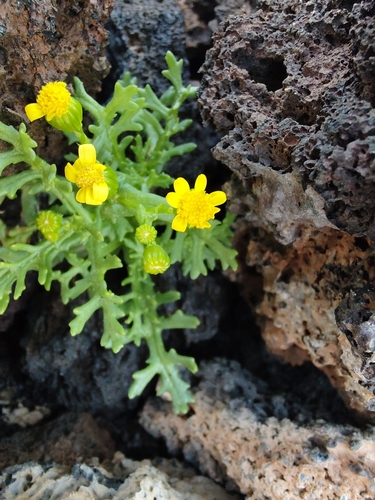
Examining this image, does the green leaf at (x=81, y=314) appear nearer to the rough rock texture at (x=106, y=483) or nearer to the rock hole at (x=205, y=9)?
the rough rock texture at (x=106, y=483)

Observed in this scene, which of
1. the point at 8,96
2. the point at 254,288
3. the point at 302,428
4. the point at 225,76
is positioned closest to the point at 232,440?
the point at 302,428

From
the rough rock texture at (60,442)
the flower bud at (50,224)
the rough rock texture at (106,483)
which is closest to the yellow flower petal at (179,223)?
the flower bud at (50,224)

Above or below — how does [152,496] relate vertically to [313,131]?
below

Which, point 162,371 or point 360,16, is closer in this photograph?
point 360,16

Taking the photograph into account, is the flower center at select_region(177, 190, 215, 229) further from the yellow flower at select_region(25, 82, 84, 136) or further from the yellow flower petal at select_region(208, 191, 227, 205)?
the yellow flower at select_region(25, 82, 84, 136)

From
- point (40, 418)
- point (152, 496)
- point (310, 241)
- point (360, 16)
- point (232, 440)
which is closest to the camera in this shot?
point (360, 16)

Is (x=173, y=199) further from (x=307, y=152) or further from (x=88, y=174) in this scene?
(x=307, y=152)

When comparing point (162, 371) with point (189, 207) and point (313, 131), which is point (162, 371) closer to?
point (189, 207)

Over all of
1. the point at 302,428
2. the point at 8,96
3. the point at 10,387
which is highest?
the point at 8,96
